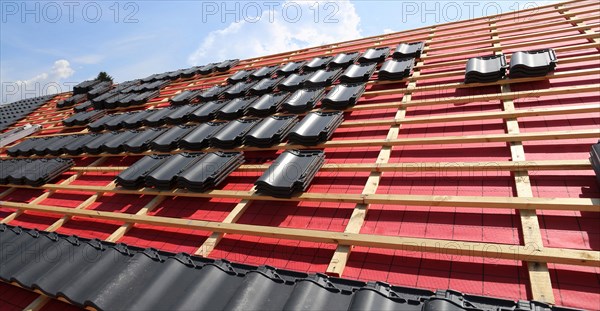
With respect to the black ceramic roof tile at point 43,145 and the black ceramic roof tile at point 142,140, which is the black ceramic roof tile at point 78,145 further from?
the black ceramic roof tile at point 142,140

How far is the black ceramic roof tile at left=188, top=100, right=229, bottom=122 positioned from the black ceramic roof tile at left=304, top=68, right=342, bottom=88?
106 inches

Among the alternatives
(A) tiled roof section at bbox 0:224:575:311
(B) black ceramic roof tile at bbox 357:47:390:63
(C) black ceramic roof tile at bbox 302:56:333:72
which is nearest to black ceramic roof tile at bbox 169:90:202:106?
(C) black ceramic roof tile at bbox 302:56:333:72

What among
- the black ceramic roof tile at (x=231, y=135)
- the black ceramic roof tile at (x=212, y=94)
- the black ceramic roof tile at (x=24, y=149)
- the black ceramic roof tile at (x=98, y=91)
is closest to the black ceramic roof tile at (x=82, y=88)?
the black ceramic roof tile at (x=98, y=91)

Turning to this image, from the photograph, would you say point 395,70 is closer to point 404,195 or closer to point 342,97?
point 342,97

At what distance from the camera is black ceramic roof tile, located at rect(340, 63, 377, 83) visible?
9700mm

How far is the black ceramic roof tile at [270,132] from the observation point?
7.62m

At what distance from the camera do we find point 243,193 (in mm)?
6215

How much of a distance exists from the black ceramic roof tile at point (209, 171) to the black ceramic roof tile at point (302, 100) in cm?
216

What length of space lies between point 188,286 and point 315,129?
14.2 ft

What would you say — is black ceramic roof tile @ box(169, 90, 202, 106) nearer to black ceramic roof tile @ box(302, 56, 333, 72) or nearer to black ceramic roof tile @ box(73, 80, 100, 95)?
black ceramic roof tile @ box(302, 56, 333, 72)

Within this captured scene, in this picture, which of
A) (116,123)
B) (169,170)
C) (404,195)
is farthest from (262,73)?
(404,195)

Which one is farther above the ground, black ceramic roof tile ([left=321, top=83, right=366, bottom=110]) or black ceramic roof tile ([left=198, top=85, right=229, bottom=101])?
black ceramic roof tile ([left=198, top=85, right=229, bottom=101])

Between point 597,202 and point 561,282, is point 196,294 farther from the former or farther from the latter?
point 597,202

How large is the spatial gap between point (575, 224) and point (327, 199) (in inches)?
124
